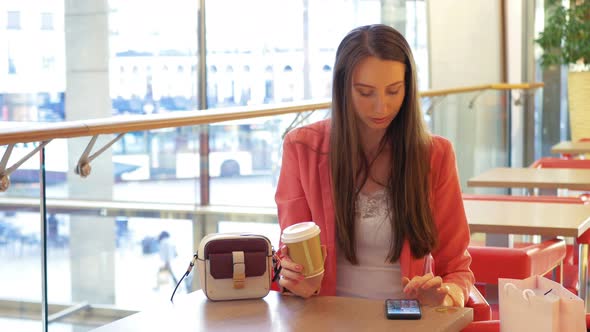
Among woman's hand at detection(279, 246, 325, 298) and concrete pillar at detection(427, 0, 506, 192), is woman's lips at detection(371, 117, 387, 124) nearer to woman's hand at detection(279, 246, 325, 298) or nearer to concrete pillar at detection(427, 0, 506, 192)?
woman's hand at detection(279, 246, 325, 298)

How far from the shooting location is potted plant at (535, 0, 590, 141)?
337 inches

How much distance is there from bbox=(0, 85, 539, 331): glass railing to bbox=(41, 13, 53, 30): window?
0.66 metres

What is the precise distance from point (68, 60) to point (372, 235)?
2505mm

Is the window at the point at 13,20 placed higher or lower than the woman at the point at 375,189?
higher

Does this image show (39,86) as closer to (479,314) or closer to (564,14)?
(479,314)

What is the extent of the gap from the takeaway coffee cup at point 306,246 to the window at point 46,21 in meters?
2.64

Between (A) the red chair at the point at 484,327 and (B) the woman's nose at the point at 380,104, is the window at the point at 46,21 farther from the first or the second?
(A) the red chair at the point at 484,327

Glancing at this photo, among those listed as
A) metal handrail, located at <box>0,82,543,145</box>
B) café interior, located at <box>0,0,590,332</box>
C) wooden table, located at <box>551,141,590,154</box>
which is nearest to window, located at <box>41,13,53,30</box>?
café interior, located at <box>0,0,590,332</box>

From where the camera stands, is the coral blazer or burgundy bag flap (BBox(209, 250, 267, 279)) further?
the coral blazer

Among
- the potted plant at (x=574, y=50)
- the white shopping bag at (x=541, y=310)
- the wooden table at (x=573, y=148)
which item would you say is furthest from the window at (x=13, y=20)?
the potted plant at (x=574, y=50)

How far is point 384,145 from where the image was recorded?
214 centimetres

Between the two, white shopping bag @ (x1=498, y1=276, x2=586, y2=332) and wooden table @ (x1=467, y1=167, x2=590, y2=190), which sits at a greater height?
wooden table @ (x1=467, y1=167, x2=590, y2=190)

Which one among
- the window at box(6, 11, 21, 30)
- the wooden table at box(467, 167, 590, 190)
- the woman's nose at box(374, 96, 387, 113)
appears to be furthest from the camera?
the wooden table at box(467, 167, 590, 190)

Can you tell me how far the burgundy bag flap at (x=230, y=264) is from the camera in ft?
5.76
